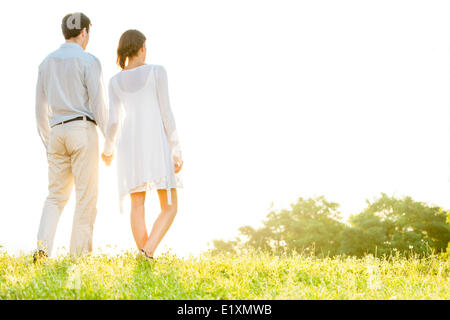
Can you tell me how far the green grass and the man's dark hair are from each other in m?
3.23

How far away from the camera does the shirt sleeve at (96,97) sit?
7079 millimetres

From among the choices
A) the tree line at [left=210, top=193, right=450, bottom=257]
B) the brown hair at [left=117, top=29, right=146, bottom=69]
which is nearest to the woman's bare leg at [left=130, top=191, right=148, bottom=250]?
the brown hair at [left=117, top=29, right=146, bottom=69]

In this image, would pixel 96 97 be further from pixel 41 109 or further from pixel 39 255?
pixel 39 255

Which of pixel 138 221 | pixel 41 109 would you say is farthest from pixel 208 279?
pixel 41 109

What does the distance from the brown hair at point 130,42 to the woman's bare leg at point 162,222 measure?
1.93 meters

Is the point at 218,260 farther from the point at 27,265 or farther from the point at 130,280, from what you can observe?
the point at 27,265

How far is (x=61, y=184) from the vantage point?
24.2ft

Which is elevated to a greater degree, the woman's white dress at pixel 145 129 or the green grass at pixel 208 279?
the woman's white dress at pixel 145 129

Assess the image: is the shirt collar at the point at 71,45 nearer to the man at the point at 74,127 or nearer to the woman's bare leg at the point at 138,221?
→ the man at the point at 74,127

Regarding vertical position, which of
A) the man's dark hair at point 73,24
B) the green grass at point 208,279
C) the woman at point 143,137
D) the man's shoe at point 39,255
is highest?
the man's dark hair at point 73,24

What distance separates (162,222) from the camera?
6664 mm

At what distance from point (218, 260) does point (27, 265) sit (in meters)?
2.68

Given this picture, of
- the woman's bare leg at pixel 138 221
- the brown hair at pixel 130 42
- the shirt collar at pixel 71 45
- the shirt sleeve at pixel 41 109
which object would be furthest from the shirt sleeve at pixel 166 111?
the shirt sleeve at pixel 41 109

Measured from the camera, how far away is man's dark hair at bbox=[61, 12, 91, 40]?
7289 millimetres
